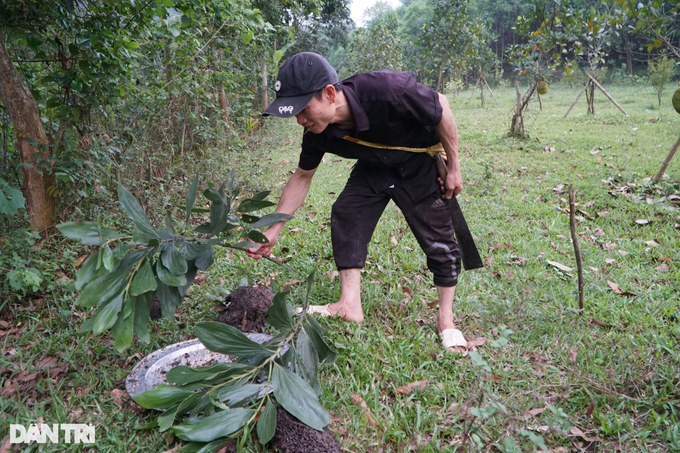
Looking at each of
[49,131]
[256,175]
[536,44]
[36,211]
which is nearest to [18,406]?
[36,211]

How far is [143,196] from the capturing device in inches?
149

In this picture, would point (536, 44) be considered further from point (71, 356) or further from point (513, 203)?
point (71, 356)

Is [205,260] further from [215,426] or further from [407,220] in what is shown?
[407,220]

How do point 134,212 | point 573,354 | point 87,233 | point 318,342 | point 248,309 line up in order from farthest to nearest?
point 248,309 < point 573,354 < point 318,342 < point 134,212 < point 87,233

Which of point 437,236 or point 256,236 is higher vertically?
point 256,236

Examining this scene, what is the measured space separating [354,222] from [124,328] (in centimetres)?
142

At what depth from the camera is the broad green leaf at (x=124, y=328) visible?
1.41 metres

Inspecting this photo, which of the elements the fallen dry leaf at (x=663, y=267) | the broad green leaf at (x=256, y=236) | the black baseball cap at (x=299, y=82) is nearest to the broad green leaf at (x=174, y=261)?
the broad green leaf at (x=256, y=236)

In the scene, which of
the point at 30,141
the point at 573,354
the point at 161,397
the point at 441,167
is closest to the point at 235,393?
the point at 161,397

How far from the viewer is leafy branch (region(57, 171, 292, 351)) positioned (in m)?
1.37

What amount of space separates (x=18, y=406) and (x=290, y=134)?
29.8 feet

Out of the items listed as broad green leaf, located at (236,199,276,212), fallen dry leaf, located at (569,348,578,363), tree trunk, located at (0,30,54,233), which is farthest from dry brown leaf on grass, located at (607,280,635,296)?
tree trunk, located at (0,30,54,233)

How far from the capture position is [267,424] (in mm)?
1549

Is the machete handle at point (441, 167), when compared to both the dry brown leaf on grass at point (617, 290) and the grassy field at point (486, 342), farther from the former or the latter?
the dry brown leaf on grass at point (617, 290)
